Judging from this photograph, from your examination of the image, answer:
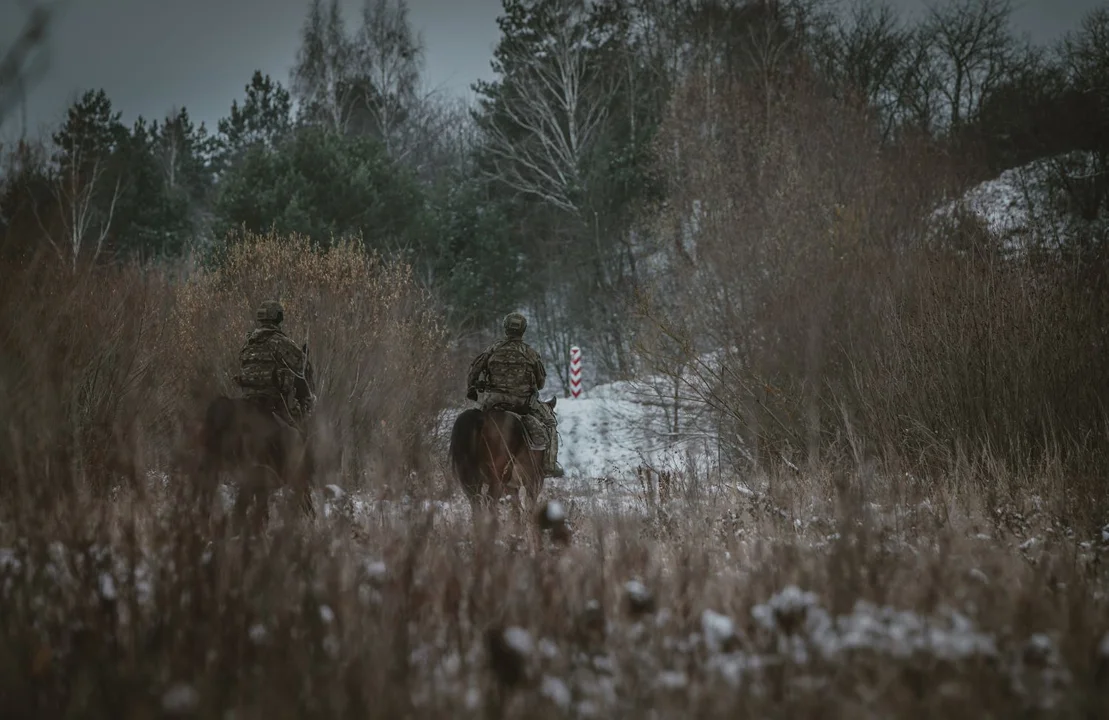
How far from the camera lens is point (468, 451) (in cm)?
898

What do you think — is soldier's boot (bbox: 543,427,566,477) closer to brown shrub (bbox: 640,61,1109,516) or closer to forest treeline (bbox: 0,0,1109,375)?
brown shrub (bbox: 640,61,1109,516)

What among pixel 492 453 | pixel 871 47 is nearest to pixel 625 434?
pixel 492 453

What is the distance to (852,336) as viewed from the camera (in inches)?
536

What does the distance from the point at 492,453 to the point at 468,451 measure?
9.5 inches

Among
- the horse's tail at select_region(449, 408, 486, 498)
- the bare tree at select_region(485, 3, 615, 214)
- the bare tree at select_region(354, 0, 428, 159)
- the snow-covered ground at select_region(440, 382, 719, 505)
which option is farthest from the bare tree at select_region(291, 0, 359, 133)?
the horse's tail at select_region(449, 408, 486, 498)

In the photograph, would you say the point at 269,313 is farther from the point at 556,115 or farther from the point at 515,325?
the point at 556,115

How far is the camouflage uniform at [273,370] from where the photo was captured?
8742mm

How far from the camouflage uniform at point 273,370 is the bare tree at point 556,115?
23098mm

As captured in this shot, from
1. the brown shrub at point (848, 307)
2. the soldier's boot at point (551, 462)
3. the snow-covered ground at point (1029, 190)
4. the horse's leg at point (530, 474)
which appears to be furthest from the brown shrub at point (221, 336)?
the snow-covered ground at point (1029, 190)

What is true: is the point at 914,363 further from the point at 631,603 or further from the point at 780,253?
the point at 631,603

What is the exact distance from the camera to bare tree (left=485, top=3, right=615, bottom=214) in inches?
1244

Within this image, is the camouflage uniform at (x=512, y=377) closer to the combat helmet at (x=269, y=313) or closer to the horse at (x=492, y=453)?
the horse at (x=492, y=453)

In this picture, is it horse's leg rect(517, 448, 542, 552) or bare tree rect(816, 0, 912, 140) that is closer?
horse's leg rect(517, 448, 542, 552)

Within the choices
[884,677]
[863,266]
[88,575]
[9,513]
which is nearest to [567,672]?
[884,677]
